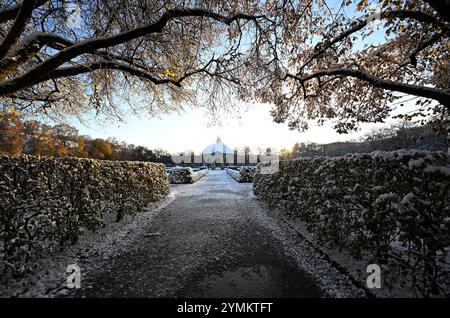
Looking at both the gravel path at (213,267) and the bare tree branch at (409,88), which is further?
the bare tree branch at (409,88)

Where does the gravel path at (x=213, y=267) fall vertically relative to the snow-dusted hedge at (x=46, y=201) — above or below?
below

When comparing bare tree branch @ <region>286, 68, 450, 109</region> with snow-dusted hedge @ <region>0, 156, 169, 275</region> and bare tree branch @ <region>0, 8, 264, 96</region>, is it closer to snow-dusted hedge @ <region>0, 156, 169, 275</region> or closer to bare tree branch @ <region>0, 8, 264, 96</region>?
bare tree branch @ <region>0, 8, 264, 96</region>

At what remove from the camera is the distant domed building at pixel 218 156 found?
289ft

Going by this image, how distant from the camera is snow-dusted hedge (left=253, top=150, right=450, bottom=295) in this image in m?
2.42

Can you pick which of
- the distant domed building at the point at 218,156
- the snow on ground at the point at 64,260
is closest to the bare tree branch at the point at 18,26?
the snow on ground at the point at 64,260

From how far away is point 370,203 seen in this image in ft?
10.1

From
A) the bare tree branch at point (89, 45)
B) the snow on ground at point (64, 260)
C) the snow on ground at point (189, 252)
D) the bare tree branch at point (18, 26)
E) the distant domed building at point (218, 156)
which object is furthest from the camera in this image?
the distant domed building at point (218, 156)

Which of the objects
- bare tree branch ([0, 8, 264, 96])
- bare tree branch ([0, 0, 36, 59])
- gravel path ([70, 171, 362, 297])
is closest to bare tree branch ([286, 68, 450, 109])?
bare tree branch ([0, 8, 264, 96])

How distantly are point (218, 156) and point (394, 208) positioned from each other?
89952mm

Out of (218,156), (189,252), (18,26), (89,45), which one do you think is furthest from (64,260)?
(218,156)

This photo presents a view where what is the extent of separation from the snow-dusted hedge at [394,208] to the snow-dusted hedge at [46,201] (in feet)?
15.8

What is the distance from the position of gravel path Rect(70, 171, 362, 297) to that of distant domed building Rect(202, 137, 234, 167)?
263 feet

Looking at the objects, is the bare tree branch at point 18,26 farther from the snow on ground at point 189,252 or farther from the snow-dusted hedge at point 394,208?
the snow-dusted hedge at point 394,208
